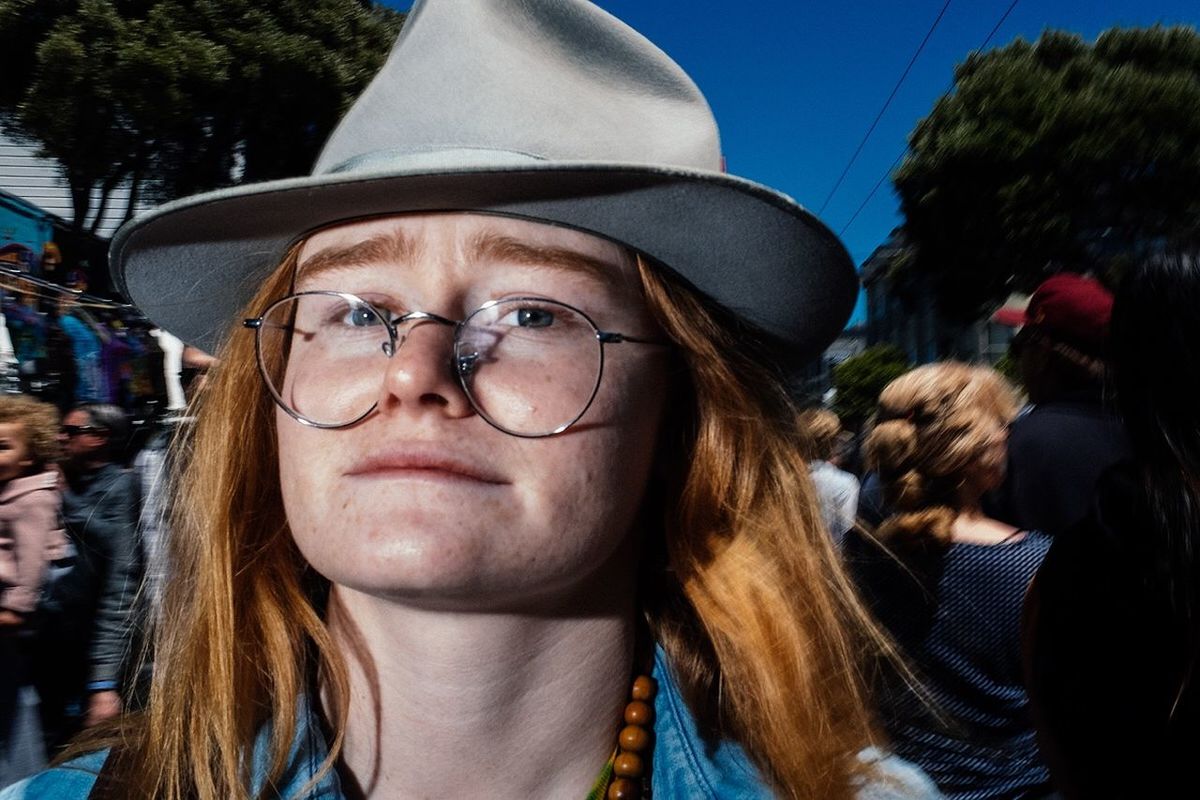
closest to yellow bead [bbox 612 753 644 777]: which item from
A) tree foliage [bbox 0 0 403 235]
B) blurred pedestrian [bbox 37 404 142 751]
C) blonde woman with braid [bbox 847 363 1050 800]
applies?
blonde woman with braid [bbox 847 363 1050 800]

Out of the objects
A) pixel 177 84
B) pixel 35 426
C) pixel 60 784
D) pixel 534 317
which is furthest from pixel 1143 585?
pixel 177 84

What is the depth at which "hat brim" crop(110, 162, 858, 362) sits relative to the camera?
3.41 ft

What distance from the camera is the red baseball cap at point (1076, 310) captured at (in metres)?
2.61

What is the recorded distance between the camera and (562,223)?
108cm

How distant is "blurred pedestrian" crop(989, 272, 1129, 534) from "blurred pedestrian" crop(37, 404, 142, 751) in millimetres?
3061

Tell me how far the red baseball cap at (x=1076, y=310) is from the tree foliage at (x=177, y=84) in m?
9.87

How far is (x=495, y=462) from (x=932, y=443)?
6.34 ft

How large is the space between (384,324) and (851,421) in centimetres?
729

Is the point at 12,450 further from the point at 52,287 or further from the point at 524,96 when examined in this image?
the point at 52,287

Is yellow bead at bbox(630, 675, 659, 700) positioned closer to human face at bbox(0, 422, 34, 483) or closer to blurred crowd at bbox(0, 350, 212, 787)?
blurred crowd at bbox(0, 350, 212, 787)

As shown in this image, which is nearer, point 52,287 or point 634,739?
point 634,739

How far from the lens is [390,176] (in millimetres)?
991

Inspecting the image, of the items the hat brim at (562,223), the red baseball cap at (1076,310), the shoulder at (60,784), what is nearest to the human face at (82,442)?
the hat brim at (562,223)

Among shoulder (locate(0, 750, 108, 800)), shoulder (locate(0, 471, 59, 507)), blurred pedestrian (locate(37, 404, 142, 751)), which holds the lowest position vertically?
blurred pedestrian (locate(37, 404, 142, 751))
